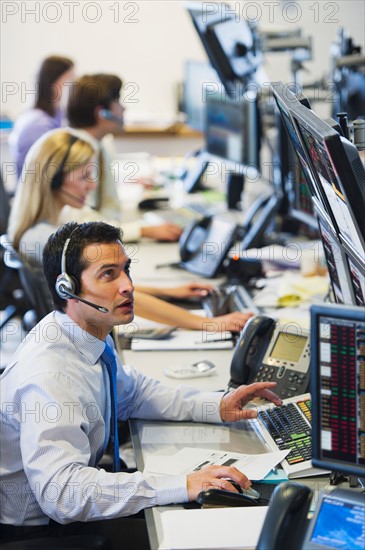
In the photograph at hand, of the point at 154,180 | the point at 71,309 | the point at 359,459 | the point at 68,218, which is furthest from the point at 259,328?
the point at 154,180

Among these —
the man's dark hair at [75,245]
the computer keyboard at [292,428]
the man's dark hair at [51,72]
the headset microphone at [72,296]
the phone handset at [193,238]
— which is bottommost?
the computer keyboard at [292,428]

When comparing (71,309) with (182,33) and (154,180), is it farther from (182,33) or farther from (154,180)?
(182,33)

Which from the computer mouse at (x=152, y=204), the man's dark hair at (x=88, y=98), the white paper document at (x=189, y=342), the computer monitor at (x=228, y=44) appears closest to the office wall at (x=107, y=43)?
the computer mouse at (x=152, y=204)

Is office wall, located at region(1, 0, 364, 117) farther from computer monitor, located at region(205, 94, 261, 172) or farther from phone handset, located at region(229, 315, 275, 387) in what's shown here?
phone handset, located at region(229, 315, 275, 387)

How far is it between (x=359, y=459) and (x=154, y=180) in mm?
4348

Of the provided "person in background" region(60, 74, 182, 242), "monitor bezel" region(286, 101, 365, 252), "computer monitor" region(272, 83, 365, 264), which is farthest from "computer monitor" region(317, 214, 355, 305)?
"person in background" region(60, 74, 182, 242)

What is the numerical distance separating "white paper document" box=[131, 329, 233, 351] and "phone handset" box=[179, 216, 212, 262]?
79cm

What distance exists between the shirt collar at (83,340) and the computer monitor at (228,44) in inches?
87.6

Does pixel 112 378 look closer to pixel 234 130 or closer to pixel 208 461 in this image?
pixel 208 461

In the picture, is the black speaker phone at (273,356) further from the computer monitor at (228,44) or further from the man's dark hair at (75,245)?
the computer monitor at (228,44)

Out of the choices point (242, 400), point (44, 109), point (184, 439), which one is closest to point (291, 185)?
point (242, 400)

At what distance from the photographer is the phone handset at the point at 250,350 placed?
7.47ft

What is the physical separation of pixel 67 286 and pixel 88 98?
254 centimetres

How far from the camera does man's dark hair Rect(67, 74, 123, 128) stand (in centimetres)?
431
